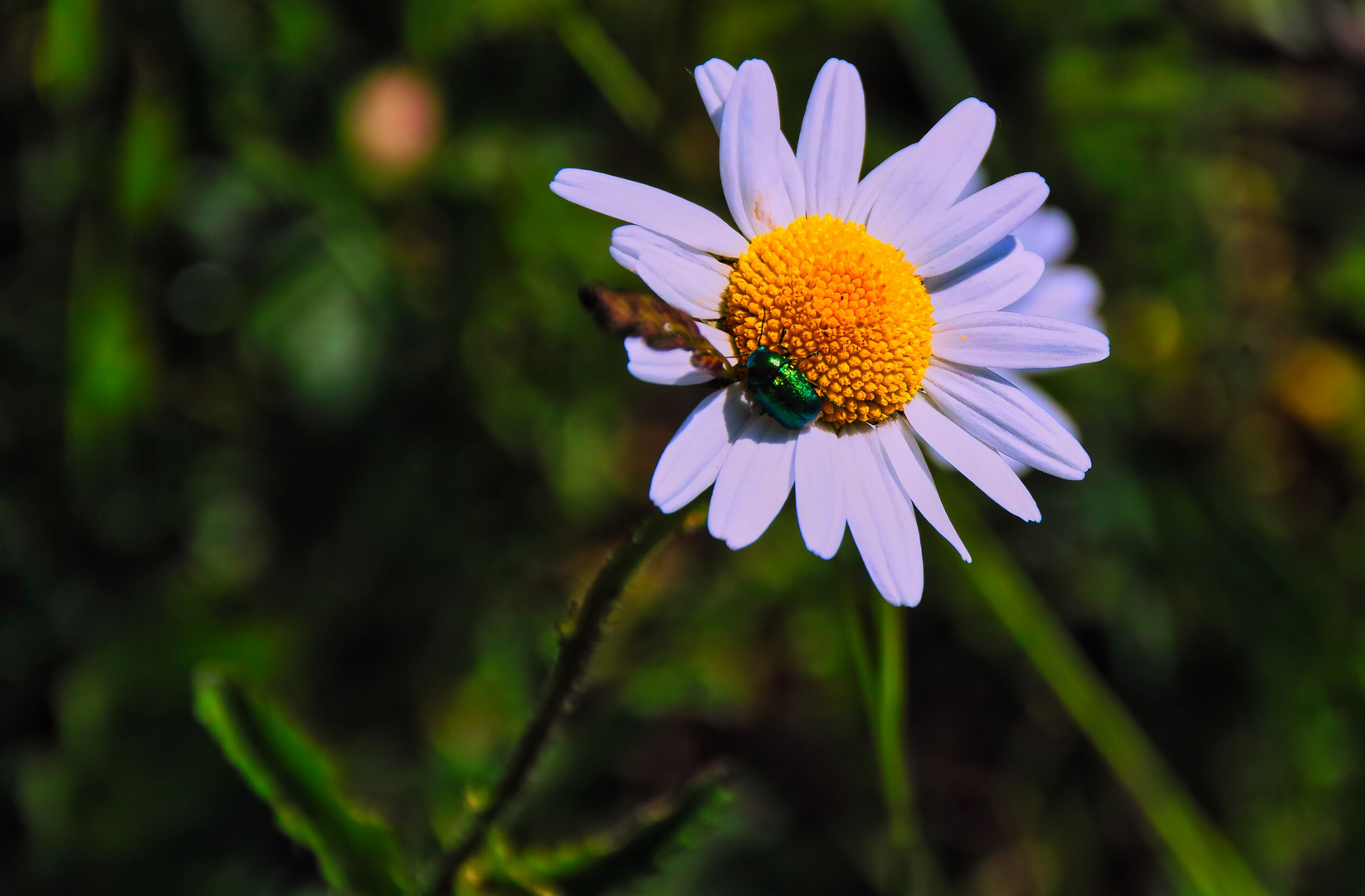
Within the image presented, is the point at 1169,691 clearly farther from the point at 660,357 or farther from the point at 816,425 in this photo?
the point at 660,357

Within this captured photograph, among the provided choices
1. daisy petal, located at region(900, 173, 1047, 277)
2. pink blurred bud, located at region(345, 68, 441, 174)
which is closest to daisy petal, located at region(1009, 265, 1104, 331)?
daisy petal, located at region(900, 173, 1047, 277)

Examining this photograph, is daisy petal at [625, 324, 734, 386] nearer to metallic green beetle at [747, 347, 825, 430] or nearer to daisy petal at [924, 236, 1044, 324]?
metallic green beetle at [747, 347, 825, 430]

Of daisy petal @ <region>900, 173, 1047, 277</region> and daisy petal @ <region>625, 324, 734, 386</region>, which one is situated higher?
daisy petal @ <region>625, 324, 734, 386</region>

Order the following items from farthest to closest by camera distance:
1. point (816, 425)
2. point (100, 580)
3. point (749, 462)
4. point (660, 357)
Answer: point (100, 580), point (816, 425), point (749, 462), point (660, 357)

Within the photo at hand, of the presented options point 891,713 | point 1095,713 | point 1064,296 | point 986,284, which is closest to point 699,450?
point 986,284

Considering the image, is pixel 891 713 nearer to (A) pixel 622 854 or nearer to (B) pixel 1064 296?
(A) pixel 622 854

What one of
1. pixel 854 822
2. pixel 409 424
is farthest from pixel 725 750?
pixel 409 424
